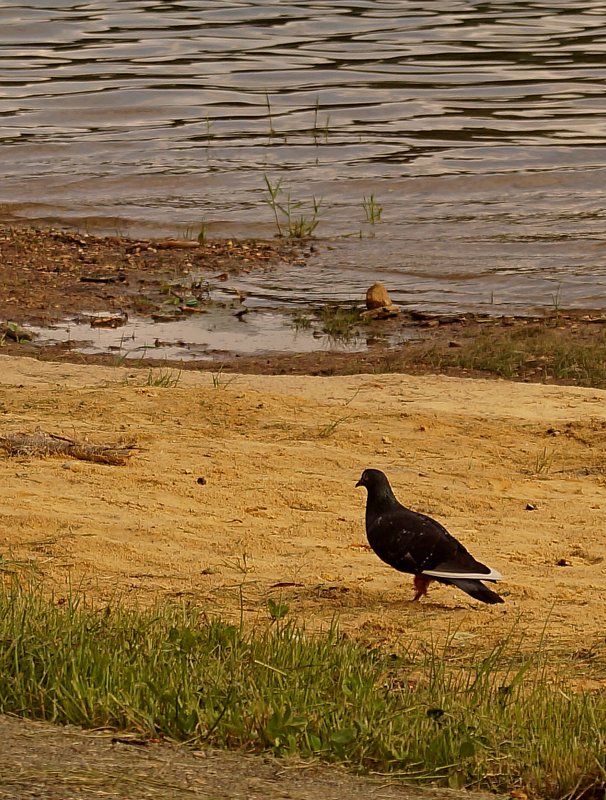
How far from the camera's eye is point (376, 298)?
11.6 meters

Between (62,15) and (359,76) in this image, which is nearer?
(359,76)

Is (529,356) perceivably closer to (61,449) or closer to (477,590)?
(61,449)

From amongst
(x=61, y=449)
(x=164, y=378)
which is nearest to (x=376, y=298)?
(x=164, y=378)

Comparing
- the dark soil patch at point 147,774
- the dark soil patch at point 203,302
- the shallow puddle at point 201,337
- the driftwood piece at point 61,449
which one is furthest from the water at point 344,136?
the dark soil patch at point 147,774

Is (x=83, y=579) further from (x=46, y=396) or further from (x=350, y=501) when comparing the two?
(x=46, y=396)

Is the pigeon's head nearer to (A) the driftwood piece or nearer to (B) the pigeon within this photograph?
(B) the pigeon

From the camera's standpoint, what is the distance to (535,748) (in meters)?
3.47

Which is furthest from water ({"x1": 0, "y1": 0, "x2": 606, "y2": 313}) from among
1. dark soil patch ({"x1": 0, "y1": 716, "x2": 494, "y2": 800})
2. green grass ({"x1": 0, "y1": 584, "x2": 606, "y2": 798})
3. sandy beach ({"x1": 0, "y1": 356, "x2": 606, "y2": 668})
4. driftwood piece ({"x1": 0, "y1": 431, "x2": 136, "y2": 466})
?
dark soil patch ({"x1": 0, "y1": 716, "x2": 494, "y2": 800})

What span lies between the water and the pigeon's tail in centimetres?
731

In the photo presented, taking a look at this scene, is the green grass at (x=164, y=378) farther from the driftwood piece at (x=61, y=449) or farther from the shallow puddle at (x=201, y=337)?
the driftwood piece at (x=61, y=449)

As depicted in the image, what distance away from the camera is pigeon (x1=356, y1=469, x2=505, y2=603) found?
16.1 ft

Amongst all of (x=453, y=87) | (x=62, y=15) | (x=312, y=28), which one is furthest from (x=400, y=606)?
(x=62, y=15)

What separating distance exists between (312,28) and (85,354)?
20171 millimetres

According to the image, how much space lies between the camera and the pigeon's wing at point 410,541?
499 cm
